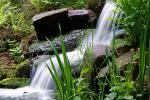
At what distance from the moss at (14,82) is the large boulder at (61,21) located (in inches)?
53.6

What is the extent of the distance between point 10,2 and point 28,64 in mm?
3362

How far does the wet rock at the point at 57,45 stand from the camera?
6879mm

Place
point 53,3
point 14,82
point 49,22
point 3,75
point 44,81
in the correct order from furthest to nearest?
point 53,3
point 49,22
point 3,75
point 14,82
point 44,81

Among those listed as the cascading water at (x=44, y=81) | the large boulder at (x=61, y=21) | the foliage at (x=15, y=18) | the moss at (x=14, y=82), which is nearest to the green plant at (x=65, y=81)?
the cascading water at (x=44, y=81)

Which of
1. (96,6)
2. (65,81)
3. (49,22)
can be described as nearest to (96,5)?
(96,6)

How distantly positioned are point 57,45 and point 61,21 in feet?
2.44

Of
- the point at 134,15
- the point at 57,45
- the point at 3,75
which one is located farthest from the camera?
the point at 57,45

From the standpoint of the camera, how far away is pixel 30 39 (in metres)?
7.95

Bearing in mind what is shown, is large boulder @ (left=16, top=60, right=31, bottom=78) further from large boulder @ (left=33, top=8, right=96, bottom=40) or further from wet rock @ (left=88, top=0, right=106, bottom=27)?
wet rock @ (left=88, top=0, right=106, bottom=27)

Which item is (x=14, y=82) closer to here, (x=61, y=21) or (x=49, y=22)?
(x=49, y=22)

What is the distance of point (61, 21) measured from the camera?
7.47 m

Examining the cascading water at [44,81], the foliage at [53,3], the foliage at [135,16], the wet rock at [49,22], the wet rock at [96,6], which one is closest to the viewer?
the foliage at [135,16]

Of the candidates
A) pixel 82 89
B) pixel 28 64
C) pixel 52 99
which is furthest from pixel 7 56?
pixel 82 89

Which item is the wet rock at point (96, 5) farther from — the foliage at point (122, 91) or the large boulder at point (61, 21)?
the foliage at point (122, 91)
